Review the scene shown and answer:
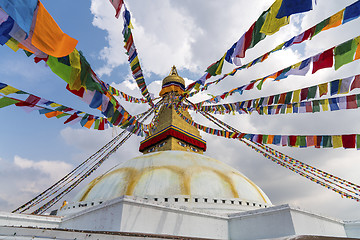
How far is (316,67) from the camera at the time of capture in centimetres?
557

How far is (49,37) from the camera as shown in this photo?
10.0 ft

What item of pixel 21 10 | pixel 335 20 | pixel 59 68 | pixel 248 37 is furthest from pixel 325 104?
pixel 21 10

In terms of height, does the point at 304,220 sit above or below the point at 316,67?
below

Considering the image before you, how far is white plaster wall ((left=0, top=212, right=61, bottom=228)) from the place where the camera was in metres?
8.29

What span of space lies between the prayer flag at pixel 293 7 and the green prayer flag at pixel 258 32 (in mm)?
430

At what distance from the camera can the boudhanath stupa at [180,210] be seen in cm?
697

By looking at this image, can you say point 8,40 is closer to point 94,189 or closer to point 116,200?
point 116,200

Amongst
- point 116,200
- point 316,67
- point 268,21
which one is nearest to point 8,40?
point 268,21

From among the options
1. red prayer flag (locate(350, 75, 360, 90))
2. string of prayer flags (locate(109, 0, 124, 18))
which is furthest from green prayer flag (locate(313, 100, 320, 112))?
string of prayer flags (locate(109, 0, 124, 18))

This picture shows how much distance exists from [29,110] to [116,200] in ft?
13.5

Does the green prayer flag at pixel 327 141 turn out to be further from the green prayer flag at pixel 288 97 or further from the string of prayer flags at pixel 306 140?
the green prayer flag at pixel 288 97

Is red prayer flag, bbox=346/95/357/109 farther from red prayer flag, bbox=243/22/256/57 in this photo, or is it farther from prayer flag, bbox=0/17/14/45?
prayer flag, bbox=0/17/14/45

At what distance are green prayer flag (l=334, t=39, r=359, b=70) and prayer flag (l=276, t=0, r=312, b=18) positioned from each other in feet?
6.35

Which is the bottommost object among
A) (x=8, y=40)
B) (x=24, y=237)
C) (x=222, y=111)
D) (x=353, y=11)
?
(x=24, y=237)
